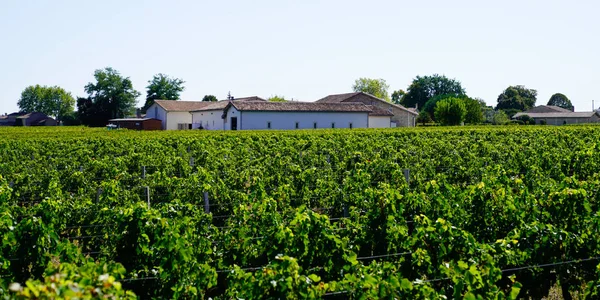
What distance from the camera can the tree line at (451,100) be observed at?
225ft

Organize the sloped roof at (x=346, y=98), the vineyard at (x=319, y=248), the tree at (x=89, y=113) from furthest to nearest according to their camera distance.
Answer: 1. the tree at (x=89, y=113)
2. the sloped roof at (x=346, y=98)
3. the vineyard at (x=319, y=248)

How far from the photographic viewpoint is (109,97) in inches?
3383

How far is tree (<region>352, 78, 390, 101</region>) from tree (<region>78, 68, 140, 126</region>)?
180 ft

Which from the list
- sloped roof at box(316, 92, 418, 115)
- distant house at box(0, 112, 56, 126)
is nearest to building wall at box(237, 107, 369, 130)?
sloped roof at box(316, 92, 418, 115)

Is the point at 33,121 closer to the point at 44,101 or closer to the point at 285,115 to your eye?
the point at 44,101

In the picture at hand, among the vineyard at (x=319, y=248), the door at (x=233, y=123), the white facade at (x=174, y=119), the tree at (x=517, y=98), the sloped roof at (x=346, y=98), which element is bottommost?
the vineyard at (x=319, y=248)

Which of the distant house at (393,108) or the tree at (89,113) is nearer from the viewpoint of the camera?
the distant house at (393,108)

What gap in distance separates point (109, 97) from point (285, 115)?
42145mm

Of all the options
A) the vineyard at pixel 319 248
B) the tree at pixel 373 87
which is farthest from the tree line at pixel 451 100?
the vineyard at pixel 319 248

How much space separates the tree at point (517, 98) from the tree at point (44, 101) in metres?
103

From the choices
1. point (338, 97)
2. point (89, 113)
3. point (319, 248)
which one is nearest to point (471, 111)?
point (338, 97)

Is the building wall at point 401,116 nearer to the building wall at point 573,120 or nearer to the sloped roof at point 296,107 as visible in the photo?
the sloped roof at point 296,107

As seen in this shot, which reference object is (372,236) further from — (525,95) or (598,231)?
(525,95)

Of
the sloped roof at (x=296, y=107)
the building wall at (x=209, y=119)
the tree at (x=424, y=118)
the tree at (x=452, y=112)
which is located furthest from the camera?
the tree at (x=424, y=118)
